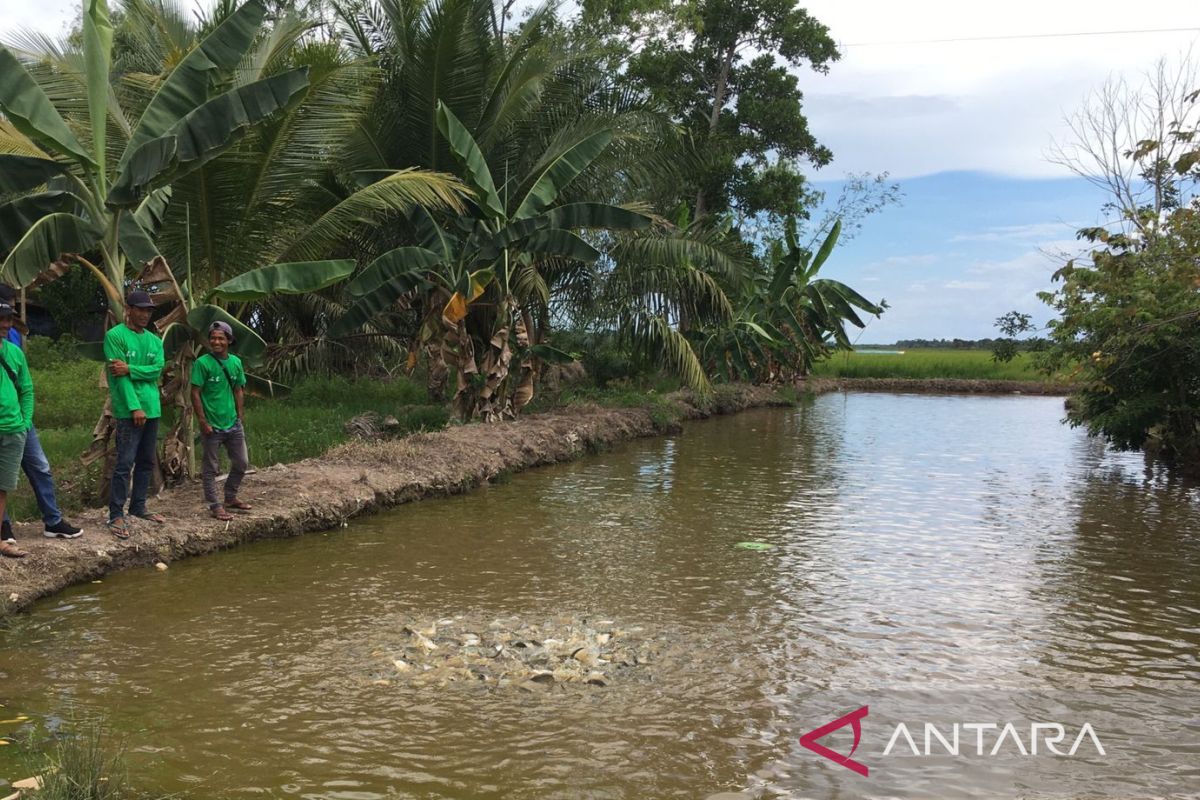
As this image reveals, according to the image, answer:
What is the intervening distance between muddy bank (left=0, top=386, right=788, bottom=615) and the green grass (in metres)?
0.89

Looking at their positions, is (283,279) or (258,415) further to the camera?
(258,415)

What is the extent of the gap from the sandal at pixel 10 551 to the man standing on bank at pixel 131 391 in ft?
2.58

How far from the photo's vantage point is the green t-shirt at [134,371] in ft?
23.9

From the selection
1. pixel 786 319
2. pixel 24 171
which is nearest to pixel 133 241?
pixel 24 171

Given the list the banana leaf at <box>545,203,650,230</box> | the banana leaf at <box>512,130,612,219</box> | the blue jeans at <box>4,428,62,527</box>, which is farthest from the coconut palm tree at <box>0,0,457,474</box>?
the banana leaf at <box>545,203,650,230</box>

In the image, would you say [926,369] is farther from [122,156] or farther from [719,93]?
[122,156]

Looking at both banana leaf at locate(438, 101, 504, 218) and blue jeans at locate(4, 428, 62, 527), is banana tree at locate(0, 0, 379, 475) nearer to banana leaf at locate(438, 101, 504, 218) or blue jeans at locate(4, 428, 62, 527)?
blue jeans at locate(4, 428, 62, 527)

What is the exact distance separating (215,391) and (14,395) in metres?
1.79

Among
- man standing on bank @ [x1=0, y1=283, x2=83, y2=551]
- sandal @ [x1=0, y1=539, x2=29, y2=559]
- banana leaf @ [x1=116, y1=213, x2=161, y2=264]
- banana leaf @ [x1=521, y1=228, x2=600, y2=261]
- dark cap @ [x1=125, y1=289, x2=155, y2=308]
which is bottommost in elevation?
sandal @ [x1=0, y1=539, x2=29, y2=559]

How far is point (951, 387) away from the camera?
131 feet

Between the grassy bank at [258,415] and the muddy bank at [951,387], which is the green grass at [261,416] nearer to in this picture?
the grassy bank at [258,415]

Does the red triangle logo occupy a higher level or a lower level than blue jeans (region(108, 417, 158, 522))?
lower

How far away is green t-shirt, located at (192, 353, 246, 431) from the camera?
320 inches

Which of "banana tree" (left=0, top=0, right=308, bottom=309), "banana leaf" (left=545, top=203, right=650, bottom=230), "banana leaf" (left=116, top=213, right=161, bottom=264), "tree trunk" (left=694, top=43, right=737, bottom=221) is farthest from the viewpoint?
"tree trunk" (left=694, top=43, right=737, bottom=221)
